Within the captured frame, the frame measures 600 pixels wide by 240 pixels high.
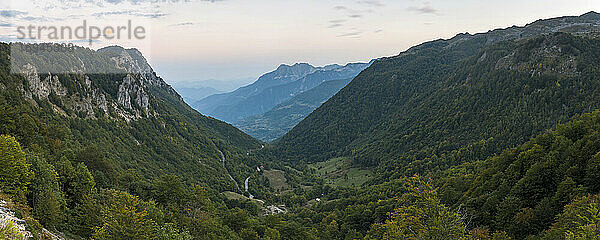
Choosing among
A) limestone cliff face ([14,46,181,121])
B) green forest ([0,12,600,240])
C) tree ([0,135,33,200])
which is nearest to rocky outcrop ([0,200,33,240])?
green forest ([0,12,600,240])

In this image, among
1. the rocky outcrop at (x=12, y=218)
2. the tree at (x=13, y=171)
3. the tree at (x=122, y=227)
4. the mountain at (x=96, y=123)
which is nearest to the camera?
the rocky outcrop at (x=12, y=218)

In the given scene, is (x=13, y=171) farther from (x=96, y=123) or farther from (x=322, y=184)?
(x=322, y=184)

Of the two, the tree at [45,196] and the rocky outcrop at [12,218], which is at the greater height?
the rocky outcrop at [12,218]

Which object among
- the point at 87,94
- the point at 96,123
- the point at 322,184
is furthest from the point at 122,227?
the point at 322,184

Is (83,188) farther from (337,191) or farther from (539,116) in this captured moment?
(539,116)

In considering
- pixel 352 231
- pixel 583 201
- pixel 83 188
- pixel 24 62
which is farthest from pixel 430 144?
pixel 24 62

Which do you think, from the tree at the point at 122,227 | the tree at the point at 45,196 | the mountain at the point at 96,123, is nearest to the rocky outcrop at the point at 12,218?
the tree at the point at 45,196

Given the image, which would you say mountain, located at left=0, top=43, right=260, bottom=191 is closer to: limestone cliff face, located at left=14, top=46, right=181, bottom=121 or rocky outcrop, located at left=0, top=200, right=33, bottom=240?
limestone cliff face, located at left=14, top=46, right=181, bottom=121

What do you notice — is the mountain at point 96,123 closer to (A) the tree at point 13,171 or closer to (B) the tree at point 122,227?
(A) the tree at point 13,171

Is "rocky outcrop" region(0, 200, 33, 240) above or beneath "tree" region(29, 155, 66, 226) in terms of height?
above
